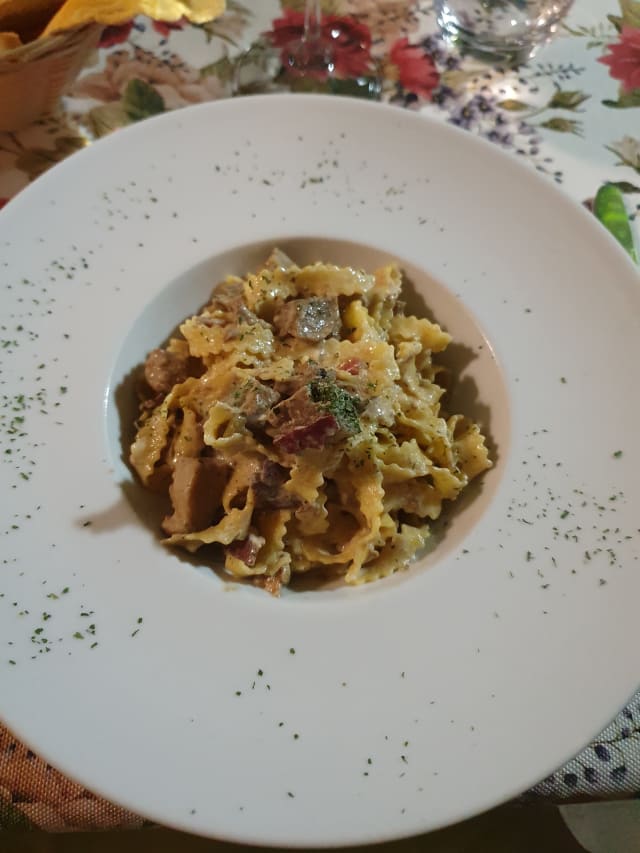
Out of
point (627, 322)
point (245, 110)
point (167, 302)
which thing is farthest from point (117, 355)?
point (627, 322)

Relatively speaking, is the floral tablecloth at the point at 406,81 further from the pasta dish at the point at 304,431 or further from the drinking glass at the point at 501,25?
the pasta dish at the point at 304,431

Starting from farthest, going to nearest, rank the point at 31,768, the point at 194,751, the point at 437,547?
the point at 437,547, the point at 31,768, the point at 194,751

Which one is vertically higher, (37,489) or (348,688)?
(37,489)

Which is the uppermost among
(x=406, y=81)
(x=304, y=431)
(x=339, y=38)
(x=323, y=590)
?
(x=339, y=38)

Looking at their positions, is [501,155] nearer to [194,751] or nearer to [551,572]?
[551,572]

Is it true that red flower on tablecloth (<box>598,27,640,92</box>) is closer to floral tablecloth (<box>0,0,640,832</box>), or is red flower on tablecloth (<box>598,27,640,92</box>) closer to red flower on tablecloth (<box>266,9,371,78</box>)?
floral tablecloth (<box>0,0,640,832</box>)

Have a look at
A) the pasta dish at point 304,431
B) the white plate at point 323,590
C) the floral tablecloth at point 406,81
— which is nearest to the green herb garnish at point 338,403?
the pasta dish at point 304,431

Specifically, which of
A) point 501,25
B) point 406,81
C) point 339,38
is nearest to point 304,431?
point 406,81

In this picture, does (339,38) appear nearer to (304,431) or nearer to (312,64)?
(312,64)
